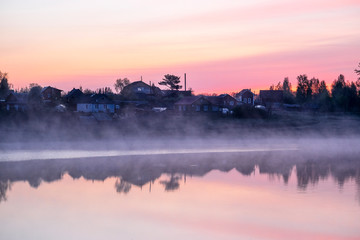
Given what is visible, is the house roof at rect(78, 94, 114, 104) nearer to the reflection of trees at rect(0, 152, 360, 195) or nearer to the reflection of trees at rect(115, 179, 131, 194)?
the reflection of trees at rect(0, 152, 360, 195)

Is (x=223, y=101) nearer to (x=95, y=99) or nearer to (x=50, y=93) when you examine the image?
(x=95, y=99)

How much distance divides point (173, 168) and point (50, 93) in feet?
208

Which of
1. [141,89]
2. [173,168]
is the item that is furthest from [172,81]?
[173,168]

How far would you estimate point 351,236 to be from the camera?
48.4 ft

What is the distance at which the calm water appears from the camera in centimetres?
1558

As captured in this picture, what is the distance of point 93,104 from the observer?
7731cm

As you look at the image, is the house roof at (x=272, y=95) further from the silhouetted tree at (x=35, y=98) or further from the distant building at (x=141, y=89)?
the silhouetted tree at (x=35, y=98)

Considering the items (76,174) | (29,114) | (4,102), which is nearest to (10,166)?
(76,174)

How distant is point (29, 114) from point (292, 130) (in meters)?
31.4

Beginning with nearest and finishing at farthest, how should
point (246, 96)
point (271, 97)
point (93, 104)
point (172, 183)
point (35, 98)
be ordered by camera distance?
point (172, 183)
point (35, 98)
point (93, 104)
point (246, 96)
point (271, 97)

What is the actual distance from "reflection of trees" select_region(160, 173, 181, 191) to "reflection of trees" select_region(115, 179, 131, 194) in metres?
1.84

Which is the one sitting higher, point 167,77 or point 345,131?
point 167,77

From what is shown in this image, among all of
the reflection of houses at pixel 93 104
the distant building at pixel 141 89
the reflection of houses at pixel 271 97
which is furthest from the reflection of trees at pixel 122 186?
the reflection of houses at pixel 271 97

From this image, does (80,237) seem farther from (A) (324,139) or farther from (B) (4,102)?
(B) (4,102)
